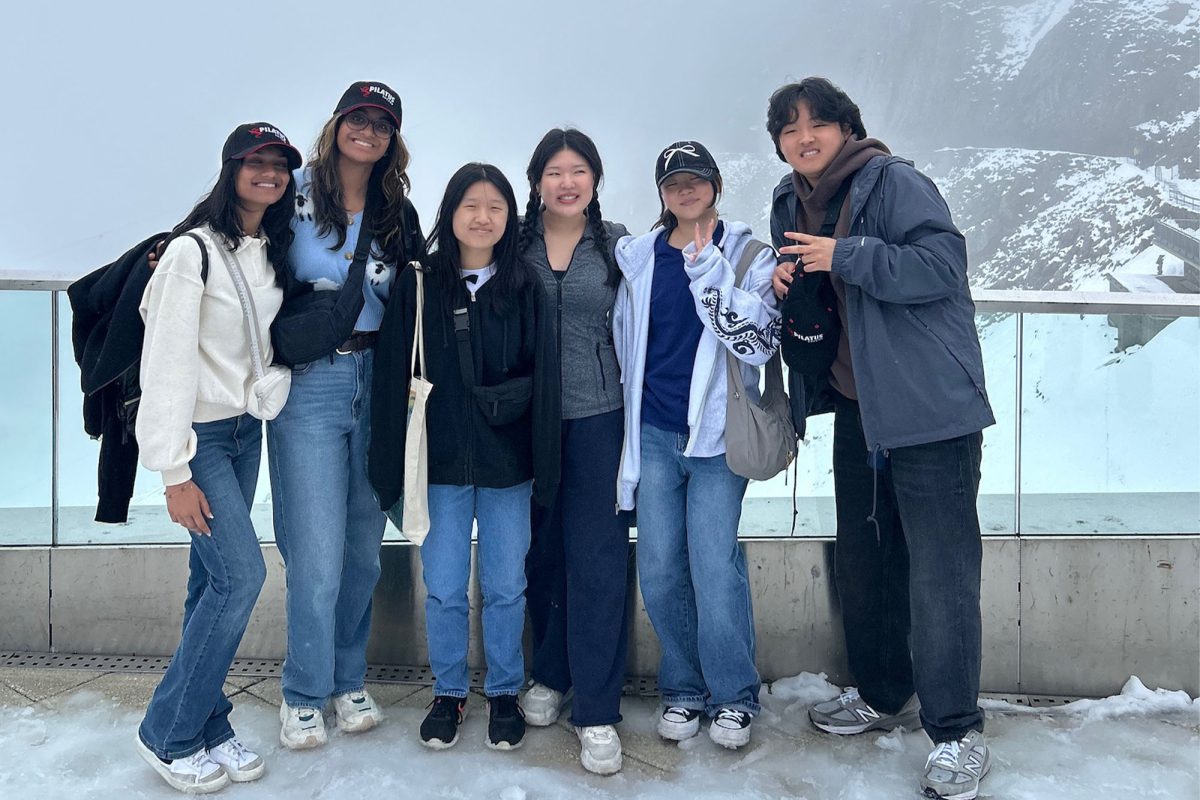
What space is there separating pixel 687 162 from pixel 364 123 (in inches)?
34.1

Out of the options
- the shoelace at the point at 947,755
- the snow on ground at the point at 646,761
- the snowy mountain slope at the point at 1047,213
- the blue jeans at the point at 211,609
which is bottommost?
the snow on ground at the point at 646,761

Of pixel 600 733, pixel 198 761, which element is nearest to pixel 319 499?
pixel 198 761

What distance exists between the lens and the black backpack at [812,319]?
215cm

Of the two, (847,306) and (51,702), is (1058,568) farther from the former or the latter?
(51,702)

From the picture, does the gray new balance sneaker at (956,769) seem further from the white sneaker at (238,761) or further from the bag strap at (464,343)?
the white sneaker at (238,761)

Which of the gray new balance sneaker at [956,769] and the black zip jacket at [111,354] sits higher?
the black zip jacket at [111,354]

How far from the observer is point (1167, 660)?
9.16 ft

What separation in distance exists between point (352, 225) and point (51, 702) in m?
1.76

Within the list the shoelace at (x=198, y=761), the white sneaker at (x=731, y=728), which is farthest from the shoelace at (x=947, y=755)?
the shoelace at (x=198, y=761)

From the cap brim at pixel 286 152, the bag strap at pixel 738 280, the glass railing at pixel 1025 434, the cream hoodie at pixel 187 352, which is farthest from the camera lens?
the glass railing at pixel 1025 434

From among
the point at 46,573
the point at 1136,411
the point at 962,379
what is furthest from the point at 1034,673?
the point at 46,573

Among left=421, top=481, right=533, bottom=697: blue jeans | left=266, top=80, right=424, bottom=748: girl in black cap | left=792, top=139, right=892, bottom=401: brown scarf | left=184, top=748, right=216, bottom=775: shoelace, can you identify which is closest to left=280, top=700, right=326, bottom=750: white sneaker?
left=266, top=80, right=424, bottom=748: girl in black cap

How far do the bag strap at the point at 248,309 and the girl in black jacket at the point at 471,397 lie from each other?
29 centimetres

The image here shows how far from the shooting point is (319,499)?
2250 mm
